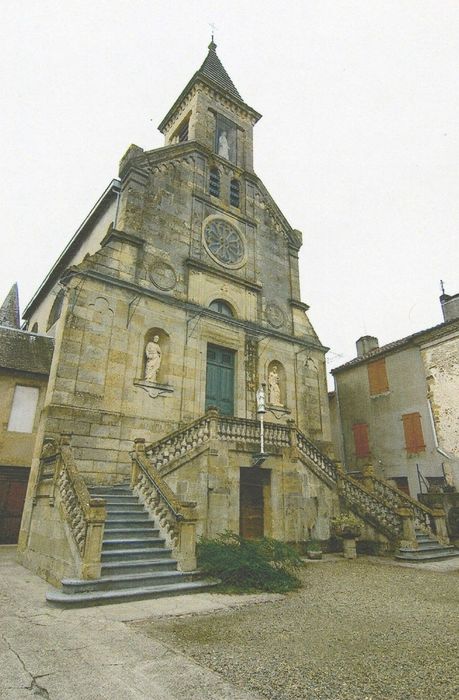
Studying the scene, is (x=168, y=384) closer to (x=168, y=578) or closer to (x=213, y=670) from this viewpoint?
(x=168, y=578)

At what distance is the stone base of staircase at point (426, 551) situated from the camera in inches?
449

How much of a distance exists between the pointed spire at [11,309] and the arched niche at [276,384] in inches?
851

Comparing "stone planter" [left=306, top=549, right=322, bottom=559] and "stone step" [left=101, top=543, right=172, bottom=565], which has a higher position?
"stone step" [left=101, top=543, right=172, bottom=565]

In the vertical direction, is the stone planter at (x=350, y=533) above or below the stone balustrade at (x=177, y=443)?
below

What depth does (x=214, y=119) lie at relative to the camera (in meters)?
21.6

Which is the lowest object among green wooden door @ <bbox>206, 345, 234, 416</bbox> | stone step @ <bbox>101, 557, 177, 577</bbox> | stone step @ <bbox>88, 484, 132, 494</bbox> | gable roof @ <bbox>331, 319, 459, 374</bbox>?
stone step @ <bbox>101, 557, 177, 577</bbox>

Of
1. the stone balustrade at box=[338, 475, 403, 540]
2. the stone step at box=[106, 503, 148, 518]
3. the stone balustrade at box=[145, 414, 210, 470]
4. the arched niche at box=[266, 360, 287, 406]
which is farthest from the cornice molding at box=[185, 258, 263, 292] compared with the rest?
the stone step at box=[106, 503, 148, 518]

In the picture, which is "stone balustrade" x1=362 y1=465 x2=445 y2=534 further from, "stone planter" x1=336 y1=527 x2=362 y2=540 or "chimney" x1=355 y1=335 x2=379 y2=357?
"chimney" x1=355 y1=335 x2=379 y2=357

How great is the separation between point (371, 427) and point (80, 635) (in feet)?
63.0

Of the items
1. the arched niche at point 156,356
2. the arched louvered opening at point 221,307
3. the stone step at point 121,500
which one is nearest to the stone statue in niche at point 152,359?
the arched niche at point 156,356

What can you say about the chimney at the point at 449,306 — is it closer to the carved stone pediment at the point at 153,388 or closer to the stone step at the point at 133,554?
the carved stone pediment at the point at 153,388

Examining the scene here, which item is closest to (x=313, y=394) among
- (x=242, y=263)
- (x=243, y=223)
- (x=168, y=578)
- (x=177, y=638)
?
(x=242, y=263)

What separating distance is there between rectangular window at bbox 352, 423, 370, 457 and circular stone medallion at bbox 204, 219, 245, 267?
36.9 ft

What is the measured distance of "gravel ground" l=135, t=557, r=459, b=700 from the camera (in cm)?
371
